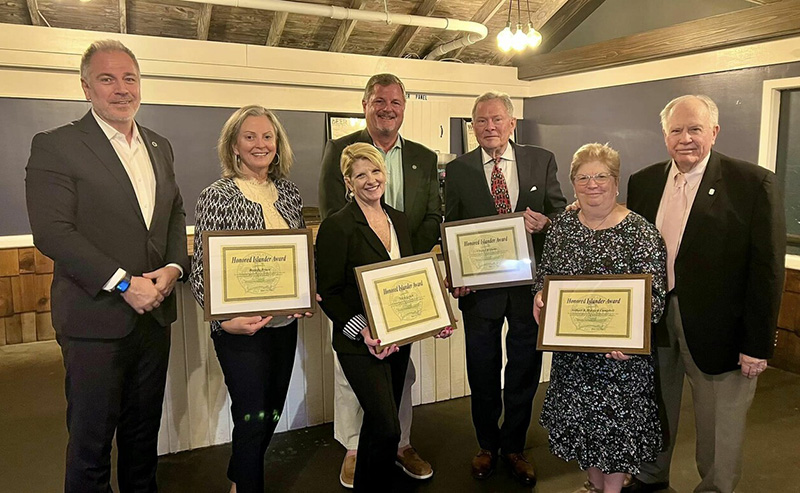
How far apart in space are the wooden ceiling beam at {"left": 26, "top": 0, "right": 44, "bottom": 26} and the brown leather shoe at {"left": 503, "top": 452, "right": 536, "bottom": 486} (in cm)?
503

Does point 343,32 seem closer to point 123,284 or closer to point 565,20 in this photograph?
point 565,20

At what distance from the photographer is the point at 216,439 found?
286 cm

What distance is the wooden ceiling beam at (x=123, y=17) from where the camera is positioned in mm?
4816

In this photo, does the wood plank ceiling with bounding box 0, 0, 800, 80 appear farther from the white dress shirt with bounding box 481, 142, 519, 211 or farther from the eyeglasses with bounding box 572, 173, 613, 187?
the eyeglasses with bounding box 572, 173, 613, 187

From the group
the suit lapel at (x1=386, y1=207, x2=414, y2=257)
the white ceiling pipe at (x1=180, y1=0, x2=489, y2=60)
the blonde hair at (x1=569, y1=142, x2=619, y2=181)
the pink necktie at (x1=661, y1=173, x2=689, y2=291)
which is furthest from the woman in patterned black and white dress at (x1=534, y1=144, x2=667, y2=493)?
the white ceiling pipe at (x1=180, y1=0, x2=489, y2=60)

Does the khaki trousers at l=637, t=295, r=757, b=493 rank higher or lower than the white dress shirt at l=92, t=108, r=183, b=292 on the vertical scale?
lower

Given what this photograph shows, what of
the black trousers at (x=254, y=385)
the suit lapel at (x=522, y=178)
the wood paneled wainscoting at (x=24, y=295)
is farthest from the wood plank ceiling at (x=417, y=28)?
the black trousers at (x=254, y=385)

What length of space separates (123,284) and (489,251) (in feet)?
4.36

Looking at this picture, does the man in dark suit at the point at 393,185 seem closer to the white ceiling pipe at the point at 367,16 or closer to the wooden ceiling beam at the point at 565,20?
the white ceiling pipe at the point at 367,16

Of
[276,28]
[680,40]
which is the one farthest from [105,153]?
[680,40]

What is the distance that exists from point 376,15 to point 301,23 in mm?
878

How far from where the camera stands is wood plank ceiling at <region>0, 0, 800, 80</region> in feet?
14.7

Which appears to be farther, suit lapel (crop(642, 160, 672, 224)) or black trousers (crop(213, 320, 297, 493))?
suit lapel (crop(642, 160, 672, 224))

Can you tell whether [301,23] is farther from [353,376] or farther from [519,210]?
[353,376]
